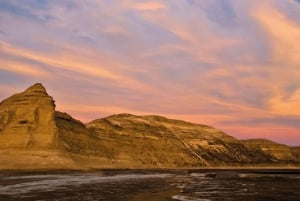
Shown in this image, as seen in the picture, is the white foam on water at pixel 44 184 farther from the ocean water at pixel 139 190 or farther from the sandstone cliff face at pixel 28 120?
the sandstone cliff face at pixel 28 120

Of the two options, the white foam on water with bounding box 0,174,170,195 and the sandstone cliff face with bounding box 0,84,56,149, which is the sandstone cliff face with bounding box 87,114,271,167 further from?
the white foam on water with bounding box 0,174,170,195

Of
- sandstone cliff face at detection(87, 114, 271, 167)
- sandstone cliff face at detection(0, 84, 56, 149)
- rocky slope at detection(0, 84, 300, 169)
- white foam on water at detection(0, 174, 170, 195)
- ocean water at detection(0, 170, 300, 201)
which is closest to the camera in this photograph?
ocean water at detection(0, 170, 300, 201)

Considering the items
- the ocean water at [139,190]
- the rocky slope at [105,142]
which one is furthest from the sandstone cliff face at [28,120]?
the ocean water at [139,190]

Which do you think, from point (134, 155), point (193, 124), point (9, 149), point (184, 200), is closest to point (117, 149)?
point (134, 155)

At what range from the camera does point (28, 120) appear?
89938 mm

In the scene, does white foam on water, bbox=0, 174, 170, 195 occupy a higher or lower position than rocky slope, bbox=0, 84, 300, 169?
lower

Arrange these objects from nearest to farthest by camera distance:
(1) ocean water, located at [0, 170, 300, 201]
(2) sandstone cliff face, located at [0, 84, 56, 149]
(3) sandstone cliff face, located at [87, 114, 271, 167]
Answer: (1) ocean water, located at [0, 170, 300, 201], (2) sandstone cliff face, located at [0, 84, 56, 149], (3) sandstone cliff face, located at [87, 114, 271, 167]

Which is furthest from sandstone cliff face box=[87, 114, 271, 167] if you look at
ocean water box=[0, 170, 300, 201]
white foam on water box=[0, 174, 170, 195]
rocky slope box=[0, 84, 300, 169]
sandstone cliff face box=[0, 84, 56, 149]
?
ocean water box=[0, 170, 300, 201]

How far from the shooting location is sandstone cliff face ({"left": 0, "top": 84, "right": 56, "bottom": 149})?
8506cm

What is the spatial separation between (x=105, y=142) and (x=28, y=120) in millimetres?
37946

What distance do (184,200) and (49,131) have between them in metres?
62.7

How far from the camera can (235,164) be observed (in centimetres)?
16438

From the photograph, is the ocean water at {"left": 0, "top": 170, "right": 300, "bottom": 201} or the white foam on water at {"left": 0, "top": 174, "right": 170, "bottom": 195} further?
the white foam on water at {"left": 0, "top": 174, "right": 170, "bottom": 195}

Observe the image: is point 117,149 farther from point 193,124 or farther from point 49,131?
point 193,124
